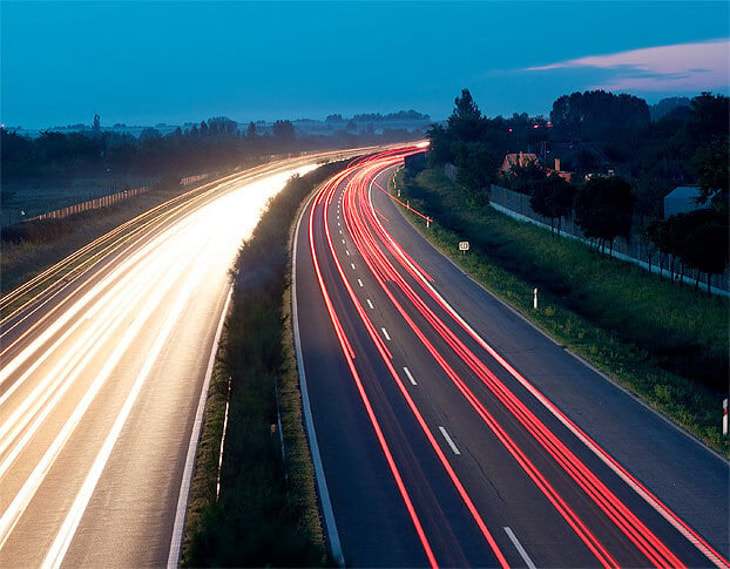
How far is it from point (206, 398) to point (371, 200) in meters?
50.6

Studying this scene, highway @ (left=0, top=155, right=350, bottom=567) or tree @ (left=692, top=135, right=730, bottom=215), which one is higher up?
tree @ (left=692, top=135, right=730, bottom=215)

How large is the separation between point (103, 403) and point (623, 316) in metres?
20.7

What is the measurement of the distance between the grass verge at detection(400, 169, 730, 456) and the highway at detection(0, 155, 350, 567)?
11.6m

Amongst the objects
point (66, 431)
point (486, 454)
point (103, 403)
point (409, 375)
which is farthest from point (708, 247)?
point (66, 431)

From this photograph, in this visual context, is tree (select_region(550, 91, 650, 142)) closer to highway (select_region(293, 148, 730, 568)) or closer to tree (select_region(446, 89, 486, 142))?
tree (select_region(446, 89, 486, 142))

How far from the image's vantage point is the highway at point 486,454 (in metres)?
13.2

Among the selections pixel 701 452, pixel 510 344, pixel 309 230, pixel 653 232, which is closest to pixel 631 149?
pixel 309 230

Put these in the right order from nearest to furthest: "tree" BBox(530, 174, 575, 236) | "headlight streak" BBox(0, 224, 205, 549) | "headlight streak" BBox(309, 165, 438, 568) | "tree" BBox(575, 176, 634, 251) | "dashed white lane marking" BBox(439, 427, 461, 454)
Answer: "headlight streak" BBox(309, 165, 438, 568) → "headlight streak" BBox(0, 224, 205, 549) → "dashed white lane marking" BBox(439, 427, 461, 454) → "tree" BBox(575, 176, 634, 251) → "tree" BBox(530, 174, 575, 236)

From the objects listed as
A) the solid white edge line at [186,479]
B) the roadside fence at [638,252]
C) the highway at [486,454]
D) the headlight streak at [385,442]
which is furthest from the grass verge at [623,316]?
the solid white edge line at [186,479]

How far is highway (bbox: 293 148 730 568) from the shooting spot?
521 inches

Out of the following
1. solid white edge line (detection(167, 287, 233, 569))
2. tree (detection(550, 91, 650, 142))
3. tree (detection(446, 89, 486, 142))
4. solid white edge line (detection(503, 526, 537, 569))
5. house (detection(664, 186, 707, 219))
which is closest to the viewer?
solid white edge line (detection(503, 526, 537, 569))

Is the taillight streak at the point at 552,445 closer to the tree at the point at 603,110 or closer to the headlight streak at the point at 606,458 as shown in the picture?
the headlight streak at the point at 606,458

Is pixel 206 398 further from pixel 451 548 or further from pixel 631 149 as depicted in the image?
pixel 631 149

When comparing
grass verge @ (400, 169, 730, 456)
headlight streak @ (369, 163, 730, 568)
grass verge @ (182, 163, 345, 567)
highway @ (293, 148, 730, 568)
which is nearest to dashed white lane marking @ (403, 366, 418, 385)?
highway @ (293, 148, 730, 568)
